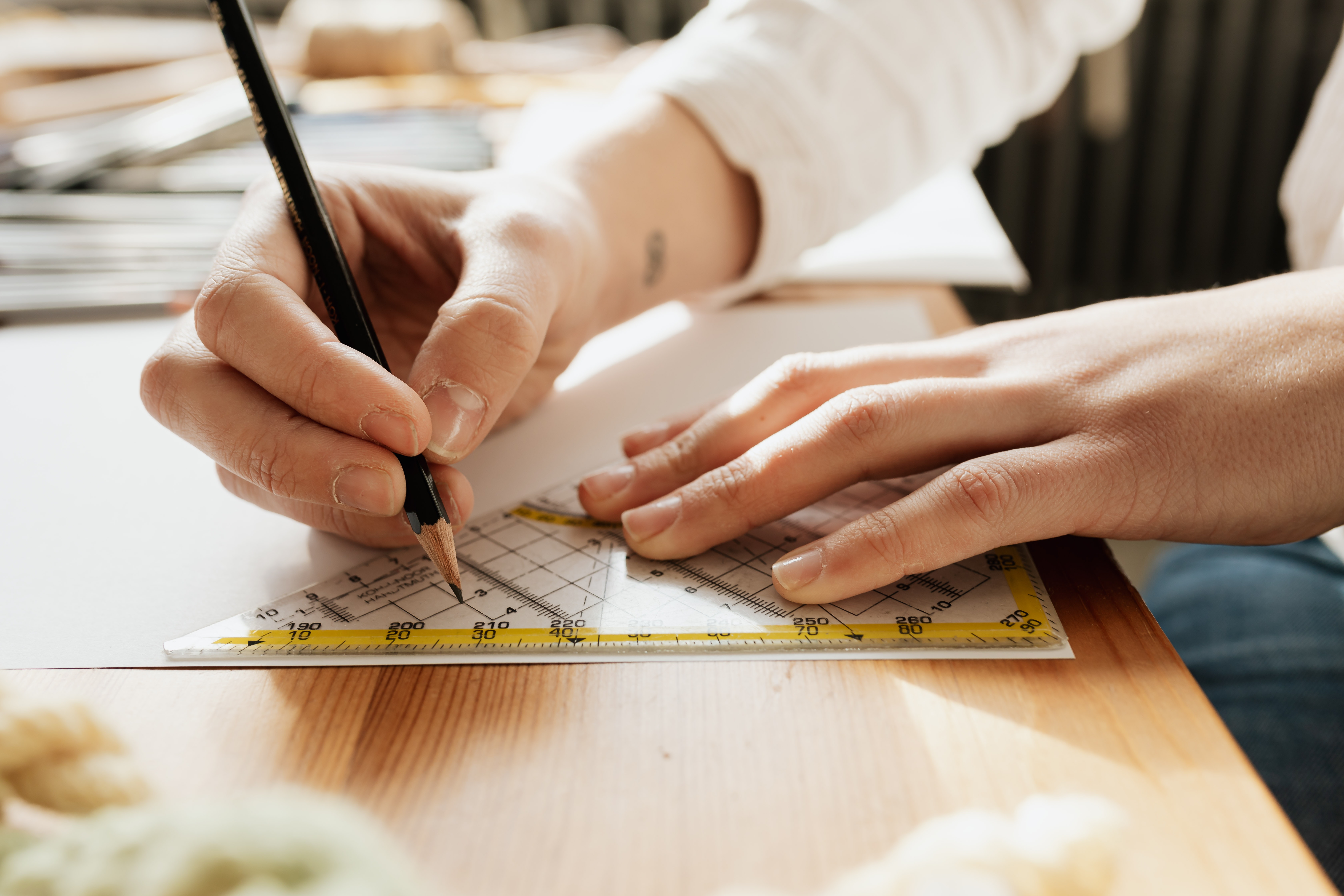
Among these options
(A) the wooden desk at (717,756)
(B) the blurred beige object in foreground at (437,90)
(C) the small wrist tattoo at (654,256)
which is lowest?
(A) the wooden desk at (717,756)

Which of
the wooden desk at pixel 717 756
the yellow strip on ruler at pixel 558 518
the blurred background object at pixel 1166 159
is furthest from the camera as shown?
the blurred background object at pixel 1166 159

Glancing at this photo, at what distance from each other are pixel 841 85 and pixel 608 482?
48 centimetres

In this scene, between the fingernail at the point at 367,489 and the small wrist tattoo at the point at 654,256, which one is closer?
the fingernail at the point at 367,489

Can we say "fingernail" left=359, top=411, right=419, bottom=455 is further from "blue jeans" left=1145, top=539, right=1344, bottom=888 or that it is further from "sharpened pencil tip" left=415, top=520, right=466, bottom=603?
"blue jeans" left=1145, top=539, right=1344, bottom=888

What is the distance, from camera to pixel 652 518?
47 cm

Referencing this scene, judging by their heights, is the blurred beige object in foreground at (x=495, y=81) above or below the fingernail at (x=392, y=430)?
above

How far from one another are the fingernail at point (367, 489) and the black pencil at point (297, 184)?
0.04 m

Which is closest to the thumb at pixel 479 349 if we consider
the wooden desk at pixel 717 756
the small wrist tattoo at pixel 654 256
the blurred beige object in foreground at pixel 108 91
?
A: the wooden desk at pixel 717 756

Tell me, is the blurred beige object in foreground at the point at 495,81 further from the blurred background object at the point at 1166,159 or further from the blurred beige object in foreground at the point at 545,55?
the blurred background object at the point at 1166,159

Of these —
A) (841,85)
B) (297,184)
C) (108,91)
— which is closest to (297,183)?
(297,184)

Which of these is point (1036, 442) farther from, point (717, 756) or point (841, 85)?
point (841, 85)

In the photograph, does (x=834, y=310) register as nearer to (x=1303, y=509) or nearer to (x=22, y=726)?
(x=1303, y=509)

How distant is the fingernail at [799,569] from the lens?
1.35 ft

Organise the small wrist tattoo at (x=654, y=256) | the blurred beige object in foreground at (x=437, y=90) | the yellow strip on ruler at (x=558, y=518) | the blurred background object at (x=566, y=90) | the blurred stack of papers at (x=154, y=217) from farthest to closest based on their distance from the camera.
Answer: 1. the blurred beige object in foreground at (x=437, y=90)
2. the blurred background object at (x=566, y=90)
3. the blurred stack of papers at (x=154, y=217)
4. the small wrist tattoo at (x=654, y=256)
5. the yellow strip on ruler at (x=558, y=518)
